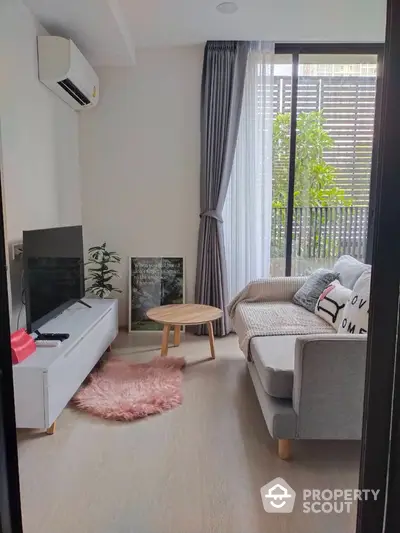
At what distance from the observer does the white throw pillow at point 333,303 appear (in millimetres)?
2799

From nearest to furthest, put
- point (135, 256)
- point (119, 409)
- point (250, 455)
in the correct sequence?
point (250, 455) → point (119, 409) → point (135, 256)

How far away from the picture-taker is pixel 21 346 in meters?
2.17

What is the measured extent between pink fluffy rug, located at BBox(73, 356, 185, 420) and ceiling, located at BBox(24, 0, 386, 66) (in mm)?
2457

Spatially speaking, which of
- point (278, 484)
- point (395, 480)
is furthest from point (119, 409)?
point (395, 480)

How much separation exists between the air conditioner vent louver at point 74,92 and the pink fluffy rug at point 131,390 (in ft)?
7.01

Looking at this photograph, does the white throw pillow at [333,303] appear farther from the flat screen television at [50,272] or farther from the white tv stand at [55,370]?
the flat screen television at [50,272]

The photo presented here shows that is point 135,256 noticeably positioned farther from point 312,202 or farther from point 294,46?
point 294,46

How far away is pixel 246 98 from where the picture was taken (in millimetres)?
3811

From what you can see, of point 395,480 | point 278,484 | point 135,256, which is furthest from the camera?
point 135,256

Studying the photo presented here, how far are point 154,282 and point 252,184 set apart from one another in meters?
1.36

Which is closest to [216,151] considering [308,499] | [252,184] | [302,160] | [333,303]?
[252,184]

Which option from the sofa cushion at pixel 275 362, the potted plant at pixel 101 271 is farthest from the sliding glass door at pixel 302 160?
the sofa cushion at pixel 275 362

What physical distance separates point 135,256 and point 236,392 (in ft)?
6.19

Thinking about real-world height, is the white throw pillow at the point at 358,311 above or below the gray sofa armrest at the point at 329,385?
above
